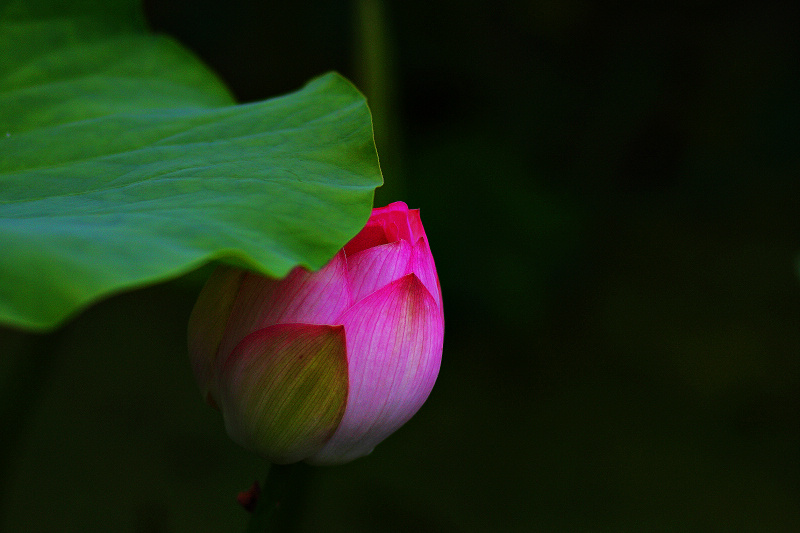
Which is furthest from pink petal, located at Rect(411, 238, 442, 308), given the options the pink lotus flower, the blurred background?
the blurred background

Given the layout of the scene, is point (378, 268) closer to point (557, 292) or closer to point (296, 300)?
point (296, 300)

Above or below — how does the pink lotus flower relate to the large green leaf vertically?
below

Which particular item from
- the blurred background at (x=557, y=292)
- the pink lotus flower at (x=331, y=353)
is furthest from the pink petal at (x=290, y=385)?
the blurred background at (x=557, y=292)

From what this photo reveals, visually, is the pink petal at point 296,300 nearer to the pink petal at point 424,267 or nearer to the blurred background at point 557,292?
the pink petal at point 424,267

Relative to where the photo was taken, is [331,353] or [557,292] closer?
[331,353]

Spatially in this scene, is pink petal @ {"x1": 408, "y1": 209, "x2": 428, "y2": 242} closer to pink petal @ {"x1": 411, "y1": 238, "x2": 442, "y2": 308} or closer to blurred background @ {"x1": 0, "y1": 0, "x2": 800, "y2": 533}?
pink petal @ {"x1": 411, "y1": 238, "x2": 442, "y2": 308}

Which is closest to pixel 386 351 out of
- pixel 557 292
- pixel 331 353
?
pixel 331 353

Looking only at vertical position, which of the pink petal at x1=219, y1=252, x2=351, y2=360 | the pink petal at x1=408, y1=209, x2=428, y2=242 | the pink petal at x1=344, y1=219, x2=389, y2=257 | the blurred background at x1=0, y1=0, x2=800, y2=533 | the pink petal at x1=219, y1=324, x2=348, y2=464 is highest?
the pink petal at x1=408, y1=209, x2=428, y2=242
